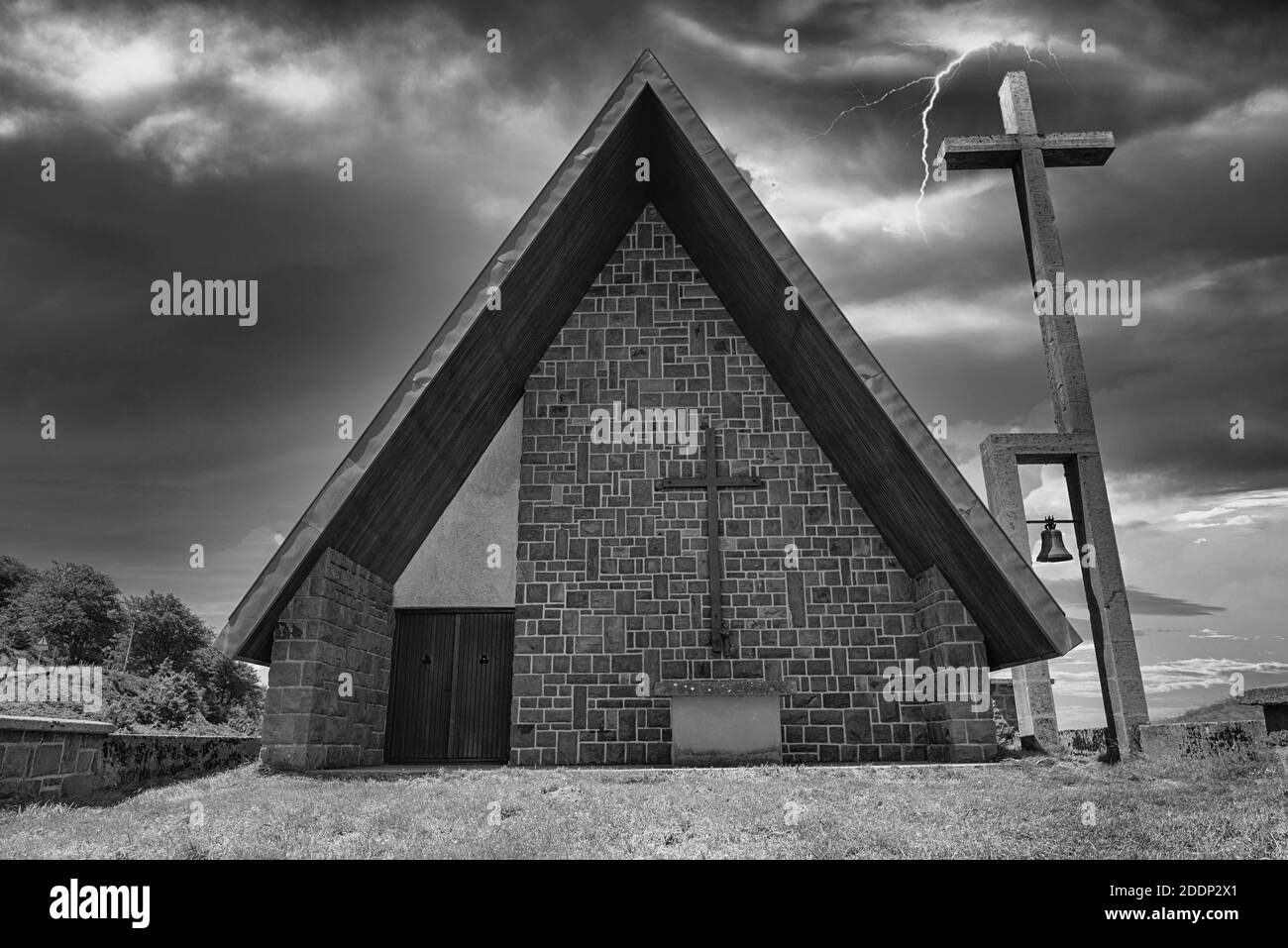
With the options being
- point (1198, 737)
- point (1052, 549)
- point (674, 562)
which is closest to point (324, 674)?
point (674, 562)

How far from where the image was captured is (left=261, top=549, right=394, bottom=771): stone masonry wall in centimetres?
947

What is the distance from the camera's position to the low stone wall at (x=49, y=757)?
7.04 metres

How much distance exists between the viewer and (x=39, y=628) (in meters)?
44.2

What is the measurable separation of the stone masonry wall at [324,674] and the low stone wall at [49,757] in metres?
1.61

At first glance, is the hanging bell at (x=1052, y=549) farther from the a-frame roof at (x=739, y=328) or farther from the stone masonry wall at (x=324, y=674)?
the stone masonry wall at (x=324, y=674)

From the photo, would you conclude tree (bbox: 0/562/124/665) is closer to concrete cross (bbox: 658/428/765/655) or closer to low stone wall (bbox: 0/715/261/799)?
low stone wall (bbox: 0/715/261/799)

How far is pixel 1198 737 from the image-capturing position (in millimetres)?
9812

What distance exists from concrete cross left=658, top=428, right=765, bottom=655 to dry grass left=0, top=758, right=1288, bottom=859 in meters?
3.60

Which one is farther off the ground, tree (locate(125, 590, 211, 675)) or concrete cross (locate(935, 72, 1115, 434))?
concrete cross (locate(935, 72, 1115, 434))

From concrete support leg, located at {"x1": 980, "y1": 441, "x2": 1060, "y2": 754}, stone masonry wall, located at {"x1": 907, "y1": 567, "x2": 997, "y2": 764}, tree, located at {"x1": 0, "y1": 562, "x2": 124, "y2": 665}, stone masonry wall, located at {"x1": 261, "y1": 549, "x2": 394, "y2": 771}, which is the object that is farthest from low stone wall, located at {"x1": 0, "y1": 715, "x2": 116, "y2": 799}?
tree, located at {"x1": 0, "y1": 562, "x2": 124, "y2": 665}

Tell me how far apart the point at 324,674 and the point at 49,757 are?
2806 millimetres
